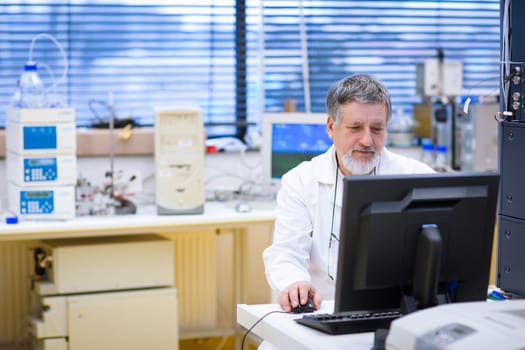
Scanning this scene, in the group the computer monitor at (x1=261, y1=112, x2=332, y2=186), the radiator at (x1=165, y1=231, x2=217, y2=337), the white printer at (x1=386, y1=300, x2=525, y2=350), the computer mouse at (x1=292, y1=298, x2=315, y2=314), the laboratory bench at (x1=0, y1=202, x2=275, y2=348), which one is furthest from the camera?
the radiator at (x1=165, y1=231, x2=217, y2=337)

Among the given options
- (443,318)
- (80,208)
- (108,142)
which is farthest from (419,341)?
(108,142)

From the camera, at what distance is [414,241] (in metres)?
1.74

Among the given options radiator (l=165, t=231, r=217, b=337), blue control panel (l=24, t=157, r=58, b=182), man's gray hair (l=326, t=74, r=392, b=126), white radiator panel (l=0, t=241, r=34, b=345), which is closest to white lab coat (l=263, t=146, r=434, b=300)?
man's gray hair (l=326, t=74, r=392, b=126)

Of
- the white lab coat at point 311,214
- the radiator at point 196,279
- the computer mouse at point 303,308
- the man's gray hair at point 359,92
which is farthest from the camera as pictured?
the radiator at point 196,279

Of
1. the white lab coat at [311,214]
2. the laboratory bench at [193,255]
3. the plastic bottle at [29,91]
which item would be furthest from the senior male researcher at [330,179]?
the plastic bottle at [29,91]

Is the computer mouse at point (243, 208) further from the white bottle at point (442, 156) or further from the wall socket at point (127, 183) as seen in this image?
the white bottle at point (442, 156)

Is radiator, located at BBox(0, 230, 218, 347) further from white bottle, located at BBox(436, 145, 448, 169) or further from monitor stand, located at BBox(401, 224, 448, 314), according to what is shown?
monitor stand, located at BBox(401, 224, 448, 314)

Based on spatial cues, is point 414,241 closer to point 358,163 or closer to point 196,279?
point 358,163

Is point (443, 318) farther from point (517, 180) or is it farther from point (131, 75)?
point (131, 75)

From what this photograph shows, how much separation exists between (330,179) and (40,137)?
1.50 meters

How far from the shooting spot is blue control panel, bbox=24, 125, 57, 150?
3465 millimetres

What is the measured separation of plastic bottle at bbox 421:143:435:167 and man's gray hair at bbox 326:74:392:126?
207 cm

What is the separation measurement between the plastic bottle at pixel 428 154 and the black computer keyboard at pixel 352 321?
252 cm

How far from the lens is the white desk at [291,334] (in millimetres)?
1795
